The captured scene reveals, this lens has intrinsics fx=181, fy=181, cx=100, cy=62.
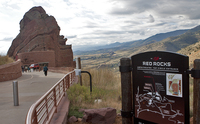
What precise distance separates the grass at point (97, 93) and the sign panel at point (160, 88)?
3.26m

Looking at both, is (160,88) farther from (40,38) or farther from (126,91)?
(40,38)

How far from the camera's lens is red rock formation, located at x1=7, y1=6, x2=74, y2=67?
219 ft

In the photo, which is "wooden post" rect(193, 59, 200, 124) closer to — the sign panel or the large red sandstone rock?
the sign panel

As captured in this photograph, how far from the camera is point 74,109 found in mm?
7109

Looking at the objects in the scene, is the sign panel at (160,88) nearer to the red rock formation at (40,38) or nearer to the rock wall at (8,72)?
the rock wall at (8,72)

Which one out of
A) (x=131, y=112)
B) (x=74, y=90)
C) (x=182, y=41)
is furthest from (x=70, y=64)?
(x=182, y=41)

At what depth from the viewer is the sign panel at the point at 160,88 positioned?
3252mm

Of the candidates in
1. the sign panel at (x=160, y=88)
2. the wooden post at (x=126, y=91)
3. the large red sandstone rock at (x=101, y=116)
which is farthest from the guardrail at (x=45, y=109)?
the sign panel at (x=160, y=88)

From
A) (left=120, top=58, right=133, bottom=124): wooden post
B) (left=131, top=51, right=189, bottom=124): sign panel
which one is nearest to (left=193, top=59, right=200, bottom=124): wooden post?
(left=131, top=51, right=189, bottom=124): sign panel

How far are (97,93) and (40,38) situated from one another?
62.3m

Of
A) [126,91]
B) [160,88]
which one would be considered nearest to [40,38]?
[126,91]

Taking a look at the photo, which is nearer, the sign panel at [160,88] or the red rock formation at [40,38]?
the sign panel at [160,88]

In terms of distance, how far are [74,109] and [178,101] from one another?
15.3 feet

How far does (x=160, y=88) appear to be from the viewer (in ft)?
11.4
